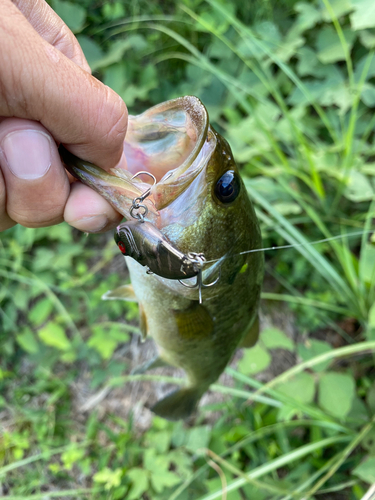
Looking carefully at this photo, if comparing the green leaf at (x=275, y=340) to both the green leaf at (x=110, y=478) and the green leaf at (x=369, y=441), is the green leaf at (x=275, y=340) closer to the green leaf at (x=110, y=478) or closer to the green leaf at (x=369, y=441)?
the green leaf at (x=369, y=441)

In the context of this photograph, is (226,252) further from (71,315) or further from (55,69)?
(71,315)

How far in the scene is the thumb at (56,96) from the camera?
727 mm

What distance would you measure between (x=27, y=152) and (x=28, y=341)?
2022mm

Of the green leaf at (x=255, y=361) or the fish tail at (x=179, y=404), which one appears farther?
the green leaf at (x=255, y=361)

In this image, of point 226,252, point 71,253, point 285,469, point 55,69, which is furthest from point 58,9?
point 285,469

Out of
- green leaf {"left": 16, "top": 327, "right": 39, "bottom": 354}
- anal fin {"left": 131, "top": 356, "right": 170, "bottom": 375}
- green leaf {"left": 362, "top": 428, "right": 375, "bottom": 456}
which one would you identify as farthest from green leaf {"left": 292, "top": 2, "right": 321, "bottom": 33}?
green leaf {"left": 16, "top": 327, "right": 39, "bottom": 354}

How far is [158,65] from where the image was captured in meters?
3.05

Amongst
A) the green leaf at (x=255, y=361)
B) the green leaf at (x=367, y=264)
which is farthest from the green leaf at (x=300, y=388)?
the green leaf at (x=367, y=264)

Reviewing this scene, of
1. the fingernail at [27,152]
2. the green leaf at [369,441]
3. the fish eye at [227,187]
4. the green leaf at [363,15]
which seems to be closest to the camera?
the fingernail at [27,152]

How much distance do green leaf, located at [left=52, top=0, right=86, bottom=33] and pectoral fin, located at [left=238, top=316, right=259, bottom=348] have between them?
2586mm

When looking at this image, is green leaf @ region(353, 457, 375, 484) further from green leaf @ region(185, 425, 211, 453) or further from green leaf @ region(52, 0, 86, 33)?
green leaf @ region(52, 0, 86, 33)

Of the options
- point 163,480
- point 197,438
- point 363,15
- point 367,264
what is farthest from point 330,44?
point 163,480

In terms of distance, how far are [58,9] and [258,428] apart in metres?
3.18

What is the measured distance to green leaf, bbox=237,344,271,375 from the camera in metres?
1.95
